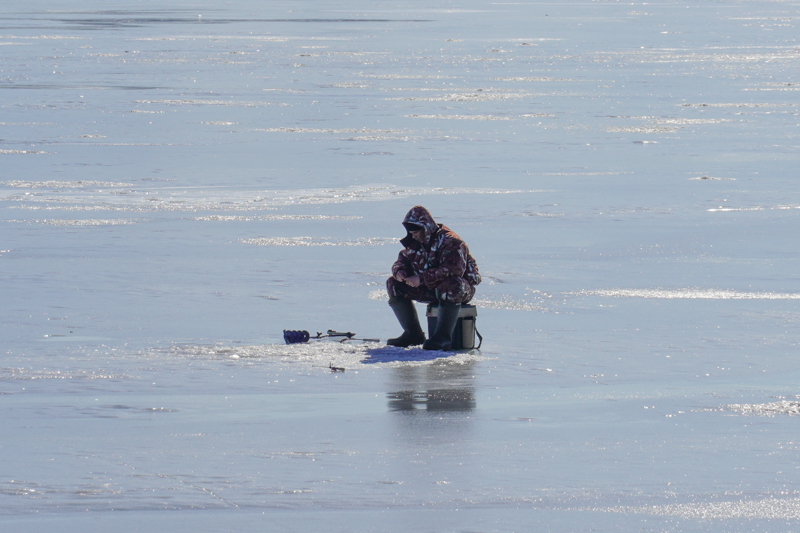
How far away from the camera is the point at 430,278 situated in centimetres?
843

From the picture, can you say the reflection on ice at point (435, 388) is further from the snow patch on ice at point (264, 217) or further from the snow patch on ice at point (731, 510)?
the snow patch on ice at point (264, 217)

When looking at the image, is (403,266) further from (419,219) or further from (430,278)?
(419,219)

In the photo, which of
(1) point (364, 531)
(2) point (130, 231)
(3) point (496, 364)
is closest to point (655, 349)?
(3) point (496, 364)

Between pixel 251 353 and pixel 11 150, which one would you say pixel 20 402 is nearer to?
pixel 251 353

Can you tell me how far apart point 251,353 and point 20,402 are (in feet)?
5.26

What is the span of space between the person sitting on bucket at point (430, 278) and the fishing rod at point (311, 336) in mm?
261

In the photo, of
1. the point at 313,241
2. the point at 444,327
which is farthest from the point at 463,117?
the point at 444,327

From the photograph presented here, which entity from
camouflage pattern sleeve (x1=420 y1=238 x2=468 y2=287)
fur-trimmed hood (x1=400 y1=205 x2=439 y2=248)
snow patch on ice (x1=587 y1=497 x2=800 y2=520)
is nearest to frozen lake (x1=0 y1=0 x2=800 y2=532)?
snow patch on ice (x1=587 y1=497 x2=800 y2=520)

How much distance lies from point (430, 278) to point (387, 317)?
40.4 inches

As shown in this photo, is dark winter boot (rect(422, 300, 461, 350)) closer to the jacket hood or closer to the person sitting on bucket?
the person sitting on bucket

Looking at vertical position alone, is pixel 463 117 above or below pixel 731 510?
above

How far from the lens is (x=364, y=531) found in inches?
200

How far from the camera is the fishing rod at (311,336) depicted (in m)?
8.41

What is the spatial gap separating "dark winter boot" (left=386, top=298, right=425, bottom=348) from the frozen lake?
189 millimetres
